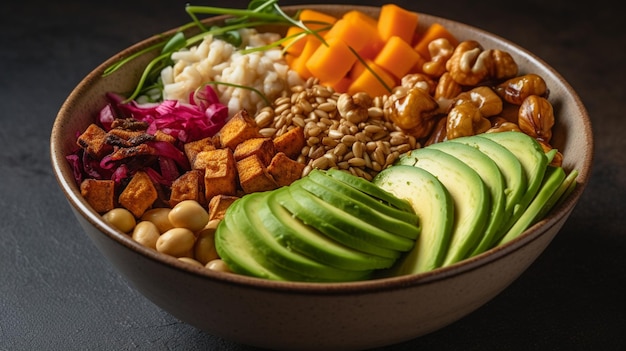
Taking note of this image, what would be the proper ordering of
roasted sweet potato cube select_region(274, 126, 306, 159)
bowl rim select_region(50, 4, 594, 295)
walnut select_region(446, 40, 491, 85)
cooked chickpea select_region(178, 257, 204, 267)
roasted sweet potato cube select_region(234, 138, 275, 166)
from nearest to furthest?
bowl rim select_region(50, 4, 594, 295) < cooked chickpea select_region(178, 257, 204, 267) < roasted sweet potato cube select_region(234, 138, 275, 166) < roasted sweet potato cube select_region(274, 126, 306, 159) < walnut select_region(446, 40, 491, 85)

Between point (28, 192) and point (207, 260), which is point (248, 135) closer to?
point (207, 260)

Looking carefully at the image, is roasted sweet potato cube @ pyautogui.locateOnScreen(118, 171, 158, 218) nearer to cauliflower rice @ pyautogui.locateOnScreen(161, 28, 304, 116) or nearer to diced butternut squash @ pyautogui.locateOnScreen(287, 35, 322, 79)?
cauliflower rice @ pyautogui.locateOnScreen(161, 28, 304, 116)

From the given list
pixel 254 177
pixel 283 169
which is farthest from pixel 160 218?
pixel 283 169

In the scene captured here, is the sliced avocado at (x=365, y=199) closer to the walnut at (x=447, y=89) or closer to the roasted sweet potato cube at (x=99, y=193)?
the roasted sweet potato cube at (x=99, y=193)

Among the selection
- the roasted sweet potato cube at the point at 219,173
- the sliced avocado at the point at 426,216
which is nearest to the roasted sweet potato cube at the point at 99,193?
the roasted sweet potato cube at the point at 219,173

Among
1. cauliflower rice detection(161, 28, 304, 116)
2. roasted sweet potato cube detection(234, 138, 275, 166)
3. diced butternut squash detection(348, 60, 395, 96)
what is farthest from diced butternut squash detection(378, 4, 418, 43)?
roasted sweet potato cube detection(234, 138, 275, 166)

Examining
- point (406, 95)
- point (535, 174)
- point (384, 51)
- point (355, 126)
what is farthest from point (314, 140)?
point (535, 174)
